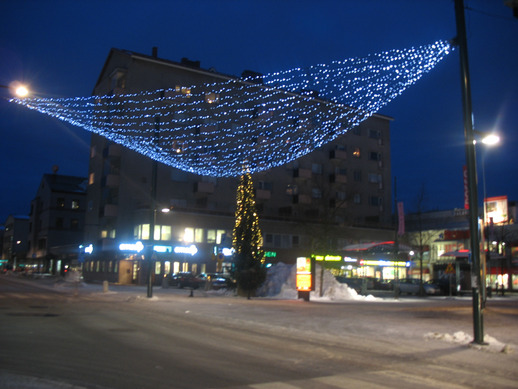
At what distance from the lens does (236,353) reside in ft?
34.9

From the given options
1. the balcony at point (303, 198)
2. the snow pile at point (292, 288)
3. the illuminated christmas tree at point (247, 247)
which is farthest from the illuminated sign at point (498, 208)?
the balcony at point (303, 198)

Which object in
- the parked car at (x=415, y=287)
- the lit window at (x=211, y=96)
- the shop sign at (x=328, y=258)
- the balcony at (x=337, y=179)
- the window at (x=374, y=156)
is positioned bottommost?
the parked car at (x=415, y=287)

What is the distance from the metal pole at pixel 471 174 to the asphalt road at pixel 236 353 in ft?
3.01

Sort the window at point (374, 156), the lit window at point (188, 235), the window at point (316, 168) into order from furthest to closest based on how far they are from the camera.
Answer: the window at point (374, 156)
the window at point (316, 168)
the lit window at point (188, 235)

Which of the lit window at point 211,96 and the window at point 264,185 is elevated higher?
the lit window at point 211,96

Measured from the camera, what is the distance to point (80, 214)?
8081cm

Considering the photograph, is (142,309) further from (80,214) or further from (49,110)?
(80,214)

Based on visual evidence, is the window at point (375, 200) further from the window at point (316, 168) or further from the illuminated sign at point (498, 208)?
the illuminated sign at point (498, 208)

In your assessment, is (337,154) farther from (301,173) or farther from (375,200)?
(375,200)

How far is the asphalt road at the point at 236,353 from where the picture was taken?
317 inches

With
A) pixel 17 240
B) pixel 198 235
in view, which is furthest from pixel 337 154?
pixel 17 240

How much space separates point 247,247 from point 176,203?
21044mm

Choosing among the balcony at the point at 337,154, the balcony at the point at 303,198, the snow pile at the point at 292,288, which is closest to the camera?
the snow pile at the point at 292,288

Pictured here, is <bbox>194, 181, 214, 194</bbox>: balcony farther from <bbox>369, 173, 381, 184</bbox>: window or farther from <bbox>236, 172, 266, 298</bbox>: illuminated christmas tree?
<bbox>369, 173, 381, 184</bbox>: window
